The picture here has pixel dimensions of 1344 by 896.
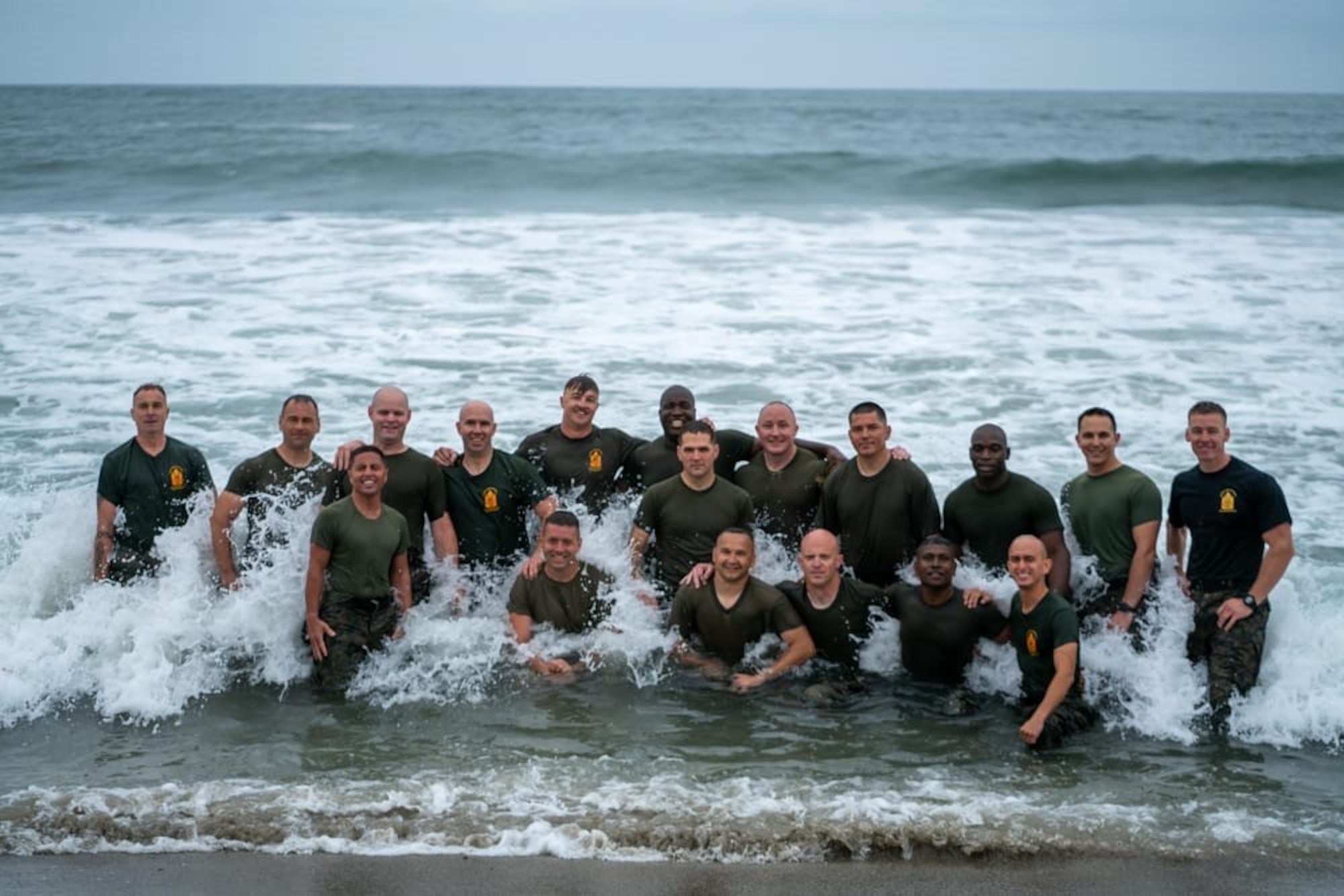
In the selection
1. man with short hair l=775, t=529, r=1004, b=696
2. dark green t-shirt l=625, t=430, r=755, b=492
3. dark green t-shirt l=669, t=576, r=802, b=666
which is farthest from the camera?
dark green t-shirt l=625, t=430, r=755, b=492

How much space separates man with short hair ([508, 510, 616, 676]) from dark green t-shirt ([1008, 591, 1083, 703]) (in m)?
2.72

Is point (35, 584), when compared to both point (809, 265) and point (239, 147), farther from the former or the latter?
point (239, 147)

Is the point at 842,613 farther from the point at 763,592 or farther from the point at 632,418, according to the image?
the point at 632,418

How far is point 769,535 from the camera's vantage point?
10016 mm

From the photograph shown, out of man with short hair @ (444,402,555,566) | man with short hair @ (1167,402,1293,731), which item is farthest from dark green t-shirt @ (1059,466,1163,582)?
man with short hair @ (444,402,555,566)

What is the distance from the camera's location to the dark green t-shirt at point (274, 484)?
31.0ft

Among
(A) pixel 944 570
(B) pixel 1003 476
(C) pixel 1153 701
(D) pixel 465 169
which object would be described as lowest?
(C) pixel 1153 701

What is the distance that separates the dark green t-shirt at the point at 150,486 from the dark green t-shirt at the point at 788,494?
12.7 ft

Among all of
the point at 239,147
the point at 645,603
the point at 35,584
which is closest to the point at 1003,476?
the point at 645,603

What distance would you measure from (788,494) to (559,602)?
178 cm

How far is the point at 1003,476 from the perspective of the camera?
30.4ft

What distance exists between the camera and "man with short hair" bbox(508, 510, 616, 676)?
370 inches

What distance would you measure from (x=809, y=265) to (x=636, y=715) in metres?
16.7

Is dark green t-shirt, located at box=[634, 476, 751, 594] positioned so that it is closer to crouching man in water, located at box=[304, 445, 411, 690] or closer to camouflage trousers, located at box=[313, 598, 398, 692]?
crouching man in water, located at box=[304, 445, 411, 690]
